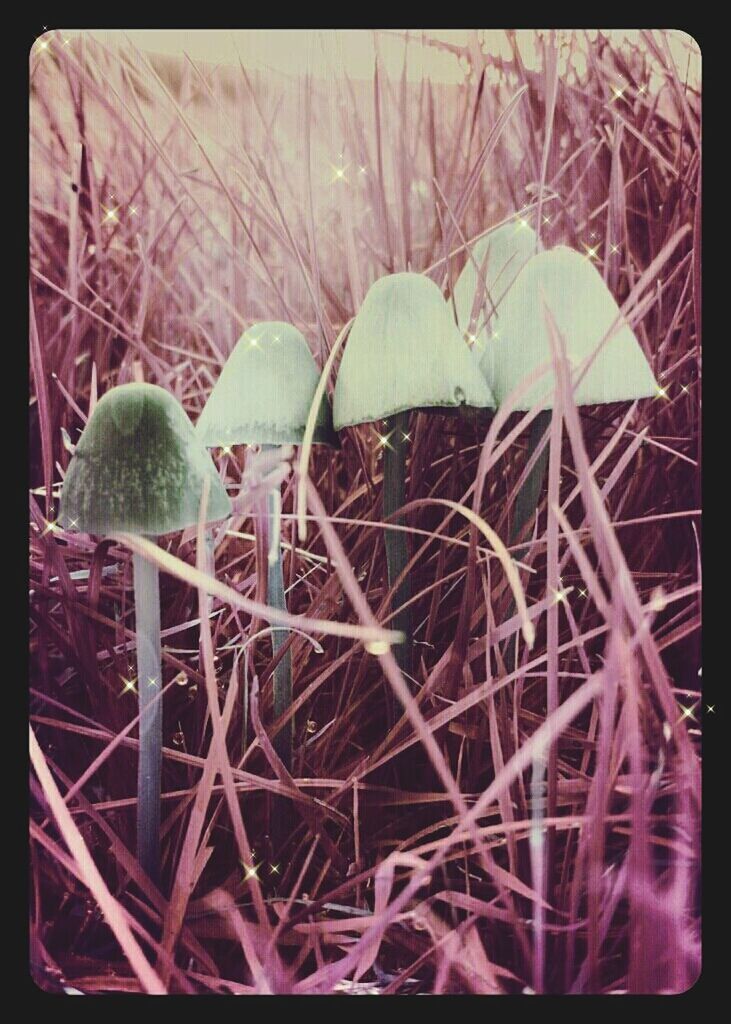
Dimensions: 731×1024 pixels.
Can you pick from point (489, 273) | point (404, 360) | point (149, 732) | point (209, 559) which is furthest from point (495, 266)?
point (149, 732)

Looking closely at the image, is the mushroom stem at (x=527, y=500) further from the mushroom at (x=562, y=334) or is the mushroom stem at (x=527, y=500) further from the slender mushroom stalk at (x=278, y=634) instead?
the slender mushroom stalk at (x=278, y=634)

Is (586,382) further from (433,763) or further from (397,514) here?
(433,763)

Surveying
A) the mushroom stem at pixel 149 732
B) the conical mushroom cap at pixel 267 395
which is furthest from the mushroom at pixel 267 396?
the mushroom stem at pixel 149 732

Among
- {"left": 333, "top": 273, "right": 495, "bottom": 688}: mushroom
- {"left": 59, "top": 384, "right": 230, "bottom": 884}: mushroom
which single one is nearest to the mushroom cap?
{"left": 333, "top": 273, "right": 495, "bottom": 688}: mushroom

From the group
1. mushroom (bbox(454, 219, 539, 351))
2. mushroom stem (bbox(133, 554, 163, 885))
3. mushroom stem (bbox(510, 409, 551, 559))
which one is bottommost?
mushroom stem (bbox(133, 554, 163, 885))

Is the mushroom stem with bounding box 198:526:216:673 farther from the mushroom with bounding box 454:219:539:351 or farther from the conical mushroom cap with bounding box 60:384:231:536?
the mushroom with bounding box 454:219:539:351

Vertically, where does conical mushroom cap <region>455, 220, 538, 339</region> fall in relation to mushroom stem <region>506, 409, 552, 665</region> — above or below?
above
